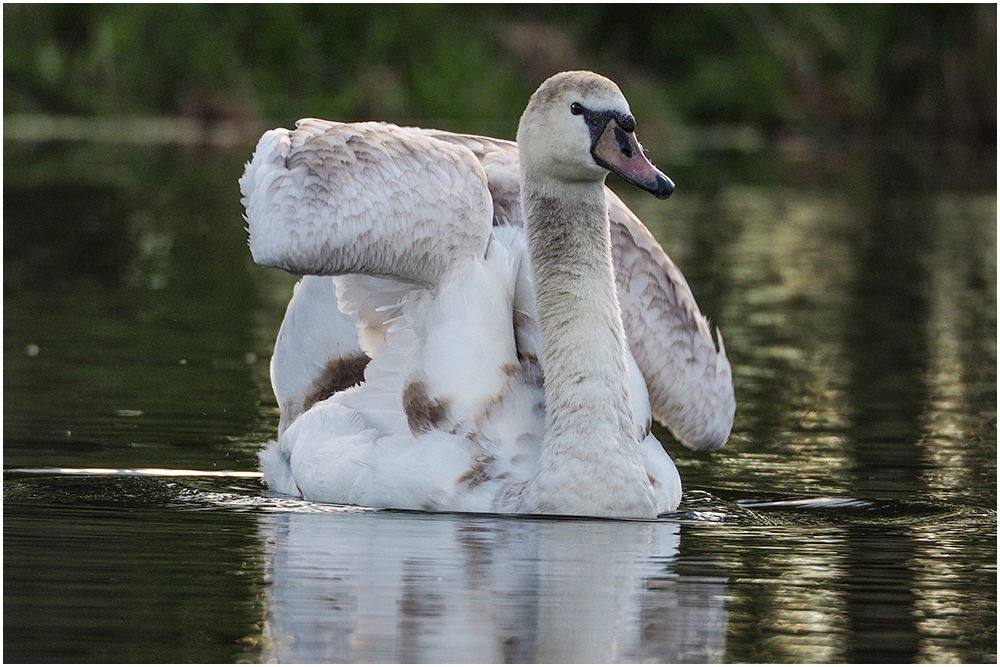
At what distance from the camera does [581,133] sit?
7.50 metres

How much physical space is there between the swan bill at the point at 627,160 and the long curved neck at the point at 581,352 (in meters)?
0.39

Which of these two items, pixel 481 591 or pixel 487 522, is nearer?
pixel 481 591

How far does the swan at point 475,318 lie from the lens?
24.3 ft

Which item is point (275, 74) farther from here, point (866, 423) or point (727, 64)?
point (866, 423)

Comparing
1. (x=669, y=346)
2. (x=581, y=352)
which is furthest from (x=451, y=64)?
(x=581, y=352)

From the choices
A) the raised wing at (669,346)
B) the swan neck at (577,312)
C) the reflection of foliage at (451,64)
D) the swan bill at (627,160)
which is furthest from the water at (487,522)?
the reflection of foliage at (451,64)

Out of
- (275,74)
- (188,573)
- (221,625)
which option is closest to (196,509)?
(188,573)

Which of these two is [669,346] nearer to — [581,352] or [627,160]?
[581,352]

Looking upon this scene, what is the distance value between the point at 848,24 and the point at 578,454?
117ft

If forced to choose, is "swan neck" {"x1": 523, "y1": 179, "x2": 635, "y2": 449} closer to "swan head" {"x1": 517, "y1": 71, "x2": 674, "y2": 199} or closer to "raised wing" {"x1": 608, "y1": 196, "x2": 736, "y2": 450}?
"swan head" {"x1": 517, "y1": 71, "x2": 674, "y2": 199}

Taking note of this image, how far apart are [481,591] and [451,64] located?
118 feet

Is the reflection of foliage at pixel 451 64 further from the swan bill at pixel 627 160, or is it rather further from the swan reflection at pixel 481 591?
the swan reflection at pixel 481 591

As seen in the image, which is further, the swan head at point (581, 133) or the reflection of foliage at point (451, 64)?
the reflection of foliage at point (451, 64)

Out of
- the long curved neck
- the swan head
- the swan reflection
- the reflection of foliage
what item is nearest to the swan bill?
the swan head
